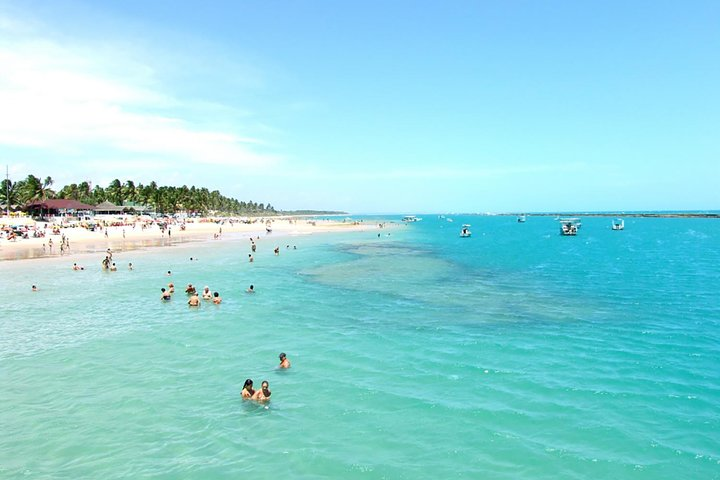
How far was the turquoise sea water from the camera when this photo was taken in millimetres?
11055

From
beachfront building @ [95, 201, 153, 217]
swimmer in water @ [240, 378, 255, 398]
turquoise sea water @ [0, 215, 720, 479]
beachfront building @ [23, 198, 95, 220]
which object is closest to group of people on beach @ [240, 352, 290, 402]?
swimmer in water @ [240, 378, 255, 398]

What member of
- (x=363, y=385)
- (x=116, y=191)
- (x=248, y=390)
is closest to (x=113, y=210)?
(x=116, y=191)

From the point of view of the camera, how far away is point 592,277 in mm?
43094

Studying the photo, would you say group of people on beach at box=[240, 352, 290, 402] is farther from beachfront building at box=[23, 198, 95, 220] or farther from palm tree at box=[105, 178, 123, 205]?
palm tree at box=[105, 178, 123, 205]

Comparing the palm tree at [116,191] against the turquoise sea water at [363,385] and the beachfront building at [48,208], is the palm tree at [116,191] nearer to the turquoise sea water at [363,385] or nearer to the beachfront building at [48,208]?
the beachfront building at [48,208]

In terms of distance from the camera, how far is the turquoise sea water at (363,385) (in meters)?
11.1

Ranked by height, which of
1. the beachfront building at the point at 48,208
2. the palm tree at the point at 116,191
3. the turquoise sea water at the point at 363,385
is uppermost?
the palm tree at the point at 116,191

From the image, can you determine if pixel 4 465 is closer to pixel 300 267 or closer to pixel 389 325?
pixel 389 325

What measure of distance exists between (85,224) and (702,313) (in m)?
100

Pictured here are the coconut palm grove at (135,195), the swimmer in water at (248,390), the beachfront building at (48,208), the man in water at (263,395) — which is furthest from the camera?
the coconut palm grove at (135,195)

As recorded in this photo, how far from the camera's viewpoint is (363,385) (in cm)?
1555

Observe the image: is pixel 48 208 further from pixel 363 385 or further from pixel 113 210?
pixel 363 385

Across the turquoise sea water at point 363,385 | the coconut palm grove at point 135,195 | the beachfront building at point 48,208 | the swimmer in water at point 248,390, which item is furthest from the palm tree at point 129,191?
the swimmer in water at point 248,390

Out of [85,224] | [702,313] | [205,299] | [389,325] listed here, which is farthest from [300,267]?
[85,224]
